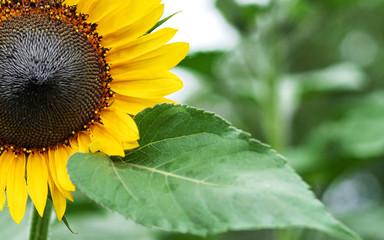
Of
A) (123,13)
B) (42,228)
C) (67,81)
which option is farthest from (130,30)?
(42,228)

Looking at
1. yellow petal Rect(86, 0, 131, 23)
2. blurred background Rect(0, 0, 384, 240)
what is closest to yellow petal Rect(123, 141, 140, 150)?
yellow petal Rect(86, 0, 131, 23)

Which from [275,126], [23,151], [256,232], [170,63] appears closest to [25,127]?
[23,151]

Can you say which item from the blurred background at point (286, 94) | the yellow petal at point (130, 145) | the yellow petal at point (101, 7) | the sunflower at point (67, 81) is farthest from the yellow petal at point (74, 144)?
the blurred background at point (286, 94)

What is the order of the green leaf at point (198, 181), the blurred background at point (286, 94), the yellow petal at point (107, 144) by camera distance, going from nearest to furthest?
the green leaf at point (198, 181), the yellow petal at point (107, 144), the blurred background at point (286, 94)

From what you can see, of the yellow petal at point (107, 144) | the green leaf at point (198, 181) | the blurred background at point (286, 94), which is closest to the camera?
the green leaf at point (198, 181)

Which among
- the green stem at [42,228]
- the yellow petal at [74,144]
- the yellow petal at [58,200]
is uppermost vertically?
the yellow petal at [74,144]

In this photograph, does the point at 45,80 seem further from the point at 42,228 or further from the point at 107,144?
the point at 42,228

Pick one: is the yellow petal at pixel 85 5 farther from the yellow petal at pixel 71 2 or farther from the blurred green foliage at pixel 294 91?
the blurred green foliage at pixel 294 91

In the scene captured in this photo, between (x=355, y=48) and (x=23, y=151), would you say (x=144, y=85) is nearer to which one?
(x=23, y=151)
